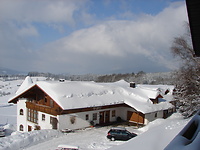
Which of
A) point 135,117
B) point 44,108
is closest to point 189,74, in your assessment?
point 135,117

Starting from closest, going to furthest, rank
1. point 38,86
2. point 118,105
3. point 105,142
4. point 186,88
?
point 105,142 < point 186,88 < point 38,86 < point 118,105

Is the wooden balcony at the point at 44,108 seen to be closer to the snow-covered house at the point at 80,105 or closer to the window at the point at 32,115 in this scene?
the snow-covered house at the point at 80,105

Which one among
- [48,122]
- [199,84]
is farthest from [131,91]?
[48,122]

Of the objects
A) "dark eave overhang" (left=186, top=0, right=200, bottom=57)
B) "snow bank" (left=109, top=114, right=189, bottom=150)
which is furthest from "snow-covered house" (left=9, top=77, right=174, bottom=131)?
"dark eave overhang" (left=186, top=0, right=200, bottom=57)

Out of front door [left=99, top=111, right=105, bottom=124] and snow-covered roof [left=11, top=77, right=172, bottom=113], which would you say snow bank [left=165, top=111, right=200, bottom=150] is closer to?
snow-covered roof [left=11, top=77, right=172, bottom=113]

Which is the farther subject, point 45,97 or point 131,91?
point 131,91

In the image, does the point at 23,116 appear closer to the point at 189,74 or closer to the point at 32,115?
the point at 32,115

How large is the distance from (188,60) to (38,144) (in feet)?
62.4

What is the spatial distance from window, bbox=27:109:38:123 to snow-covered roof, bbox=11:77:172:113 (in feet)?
11.1

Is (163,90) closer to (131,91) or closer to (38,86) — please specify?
(131,91)

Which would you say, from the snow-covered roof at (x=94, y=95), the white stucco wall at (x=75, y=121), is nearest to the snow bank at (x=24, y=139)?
the white stucco wall at (x=75, y=121)

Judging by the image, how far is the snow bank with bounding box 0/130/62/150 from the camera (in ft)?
58.9

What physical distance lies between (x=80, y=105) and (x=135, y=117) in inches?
355

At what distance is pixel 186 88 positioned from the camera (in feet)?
81.4
